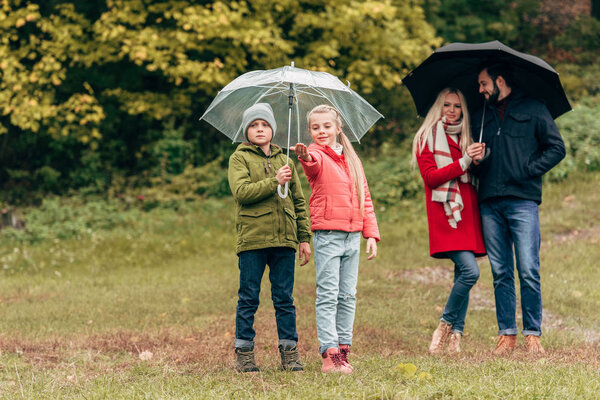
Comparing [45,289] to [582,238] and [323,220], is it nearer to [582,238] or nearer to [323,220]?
[323,220]

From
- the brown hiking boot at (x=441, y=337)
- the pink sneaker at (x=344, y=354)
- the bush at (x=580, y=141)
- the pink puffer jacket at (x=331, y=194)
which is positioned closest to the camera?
the pink sneaker at (x=344, y=354)

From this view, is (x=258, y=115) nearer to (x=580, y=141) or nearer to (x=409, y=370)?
(x=409, y=370)

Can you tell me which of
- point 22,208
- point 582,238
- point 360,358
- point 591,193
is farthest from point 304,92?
point 22,208

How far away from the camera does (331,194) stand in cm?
468

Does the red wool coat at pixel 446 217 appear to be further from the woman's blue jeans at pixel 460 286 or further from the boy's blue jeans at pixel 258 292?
the boy's blue jeans at pixel 258 292

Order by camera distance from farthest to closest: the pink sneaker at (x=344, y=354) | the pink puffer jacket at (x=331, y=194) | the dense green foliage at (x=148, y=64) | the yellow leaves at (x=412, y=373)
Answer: the dense green foliage at (x=148, y=64) → the pink puffer jacket at (x=331, y=194) → the pink sneaker at (x=344, y=354) → the yellow leaves at (x=412, y=373)

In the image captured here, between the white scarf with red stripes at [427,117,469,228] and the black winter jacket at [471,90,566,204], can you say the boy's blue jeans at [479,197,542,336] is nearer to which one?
the black winter jacket at [471,90,566,204]

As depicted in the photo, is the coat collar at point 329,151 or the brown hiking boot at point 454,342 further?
the brown hiking boot at point 454,342

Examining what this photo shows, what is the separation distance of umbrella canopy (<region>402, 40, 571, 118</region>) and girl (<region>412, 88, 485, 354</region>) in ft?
0.48

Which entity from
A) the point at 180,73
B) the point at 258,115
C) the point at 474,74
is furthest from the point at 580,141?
the point at 258,115

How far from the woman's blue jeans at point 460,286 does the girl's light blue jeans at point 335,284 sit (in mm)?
974

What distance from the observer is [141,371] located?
4.83 metres

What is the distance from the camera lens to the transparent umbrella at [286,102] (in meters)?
4.81

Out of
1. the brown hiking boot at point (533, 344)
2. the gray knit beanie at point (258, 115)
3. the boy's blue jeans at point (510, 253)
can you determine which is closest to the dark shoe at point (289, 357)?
the gray knit beanie at point (258, 115)
